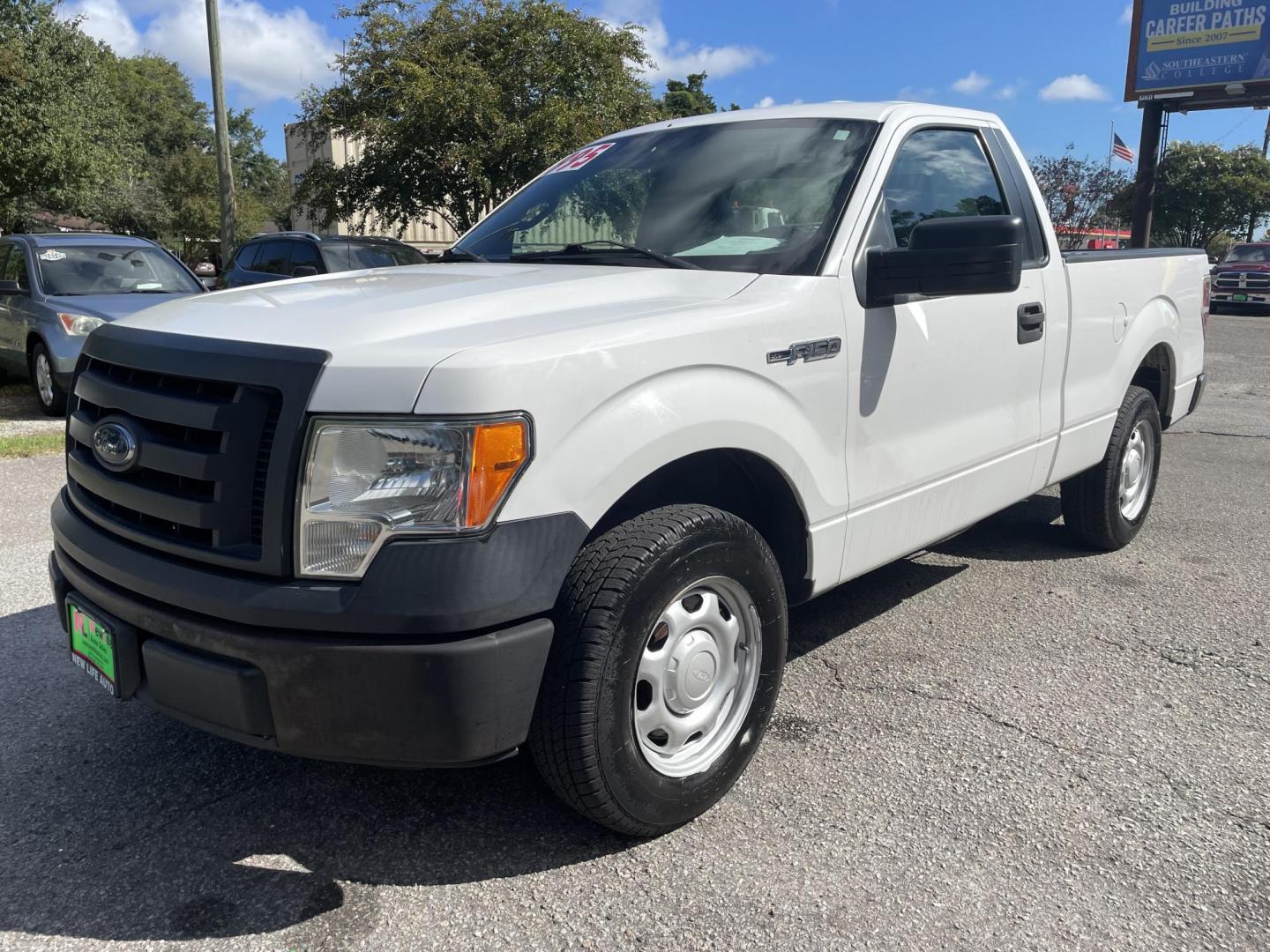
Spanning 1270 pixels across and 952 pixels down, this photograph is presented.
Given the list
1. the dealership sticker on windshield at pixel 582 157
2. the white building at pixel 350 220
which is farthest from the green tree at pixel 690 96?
the dealership sticker on windshield at pixel 582 157

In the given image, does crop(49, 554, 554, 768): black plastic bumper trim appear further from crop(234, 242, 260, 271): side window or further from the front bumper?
crop(234, 242, 260, 271): side window

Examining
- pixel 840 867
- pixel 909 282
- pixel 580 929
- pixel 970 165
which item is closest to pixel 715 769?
pixel 840 867

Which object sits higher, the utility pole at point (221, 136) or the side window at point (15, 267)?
the utility pole at point (221, 136)

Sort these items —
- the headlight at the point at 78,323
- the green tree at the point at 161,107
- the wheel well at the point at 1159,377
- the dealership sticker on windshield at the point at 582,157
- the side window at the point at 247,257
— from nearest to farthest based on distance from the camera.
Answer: the dealership sticker on windshield at the point at 582,157, the wheel well at the point at 1159,377, the headlight at the point at 78,323, the side window at the point at 247,257, the green tree at the point at 161,107

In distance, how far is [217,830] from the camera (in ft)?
8.88

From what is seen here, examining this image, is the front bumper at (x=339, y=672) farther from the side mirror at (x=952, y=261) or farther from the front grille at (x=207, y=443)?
the side mirror at (x=952, y=261)

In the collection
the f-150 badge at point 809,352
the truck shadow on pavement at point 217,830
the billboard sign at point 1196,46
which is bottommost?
the truck shadow on pavement at point 217,830

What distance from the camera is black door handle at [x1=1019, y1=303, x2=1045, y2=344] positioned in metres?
3.84

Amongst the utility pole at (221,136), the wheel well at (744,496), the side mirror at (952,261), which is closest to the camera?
the wheel well at (744,496)

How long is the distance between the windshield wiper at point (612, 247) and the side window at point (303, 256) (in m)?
8.24

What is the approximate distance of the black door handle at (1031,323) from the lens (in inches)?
151

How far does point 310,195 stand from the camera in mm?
18906

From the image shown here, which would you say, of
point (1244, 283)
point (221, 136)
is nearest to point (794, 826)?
point (221, 136)

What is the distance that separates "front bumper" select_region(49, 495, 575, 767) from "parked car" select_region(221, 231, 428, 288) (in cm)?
888
